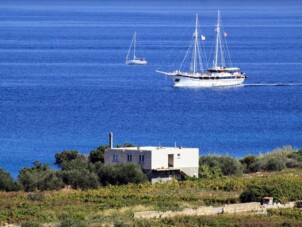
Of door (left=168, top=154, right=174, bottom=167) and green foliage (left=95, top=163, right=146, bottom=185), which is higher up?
door (left=168, top=154, right=174, bottom=167)

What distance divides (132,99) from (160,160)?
4214 centimetres

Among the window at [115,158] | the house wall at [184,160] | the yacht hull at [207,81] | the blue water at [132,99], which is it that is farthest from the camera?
the yacht hull at [207,81]

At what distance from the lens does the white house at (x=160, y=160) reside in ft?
154

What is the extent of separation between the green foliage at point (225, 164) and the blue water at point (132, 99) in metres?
9.00

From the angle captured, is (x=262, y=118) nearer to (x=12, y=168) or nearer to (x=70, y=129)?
(x=70, y=129)

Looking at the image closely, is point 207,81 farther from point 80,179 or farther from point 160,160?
point 80,179

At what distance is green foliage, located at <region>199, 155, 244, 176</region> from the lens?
160 ft

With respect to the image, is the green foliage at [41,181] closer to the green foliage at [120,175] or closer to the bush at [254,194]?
the green foliage at [120,175]

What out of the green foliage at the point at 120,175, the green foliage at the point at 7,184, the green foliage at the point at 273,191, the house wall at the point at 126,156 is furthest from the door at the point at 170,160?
the green foliage at the point at 7,184

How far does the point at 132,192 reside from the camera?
42.1 meters

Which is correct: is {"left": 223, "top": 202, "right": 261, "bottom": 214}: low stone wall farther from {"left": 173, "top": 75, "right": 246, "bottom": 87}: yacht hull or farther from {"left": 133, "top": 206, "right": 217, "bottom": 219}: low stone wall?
{"left": 173, "top": 75, "right": 246, "bottom": 87}: yacht hull

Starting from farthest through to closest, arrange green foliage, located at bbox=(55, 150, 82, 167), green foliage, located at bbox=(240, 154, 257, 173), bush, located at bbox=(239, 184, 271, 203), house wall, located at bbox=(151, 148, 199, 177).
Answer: green foliage, located at bbox=(55, 150, 82, 167), green foliage, located at bbox=(240, 154, 257, 173), house wall, located at bbox=(151, 148, 199, 177), bush, located at bbox=(239, 184, 271, 203)

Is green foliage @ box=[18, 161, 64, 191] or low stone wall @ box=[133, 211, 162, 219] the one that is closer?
low stone wall @ box=[133, 211, 162, 219]

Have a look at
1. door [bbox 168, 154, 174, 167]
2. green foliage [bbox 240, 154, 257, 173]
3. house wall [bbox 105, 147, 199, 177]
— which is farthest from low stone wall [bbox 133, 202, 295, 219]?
green foliage [bbox 240, 154, 257, 173]
